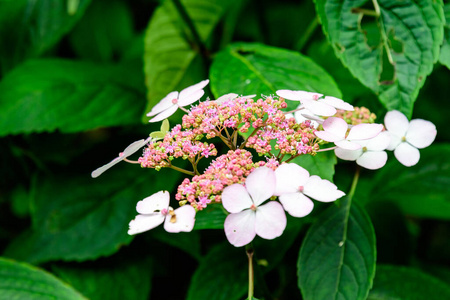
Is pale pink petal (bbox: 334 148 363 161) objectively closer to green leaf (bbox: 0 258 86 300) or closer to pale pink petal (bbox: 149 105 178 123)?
pale pink petal (bbox: 149 105 178 123)

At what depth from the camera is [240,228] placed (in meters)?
0.67

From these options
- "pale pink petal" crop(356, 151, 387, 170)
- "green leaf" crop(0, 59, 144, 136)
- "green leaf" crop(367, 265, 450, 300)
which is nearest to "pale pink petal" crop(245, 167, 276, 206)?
"pale pink petal" crop(356, 151, 387, 170)

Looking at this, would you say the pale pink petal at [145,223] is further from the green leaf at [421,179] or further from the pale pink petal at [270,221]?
the green leaf at [421,179]

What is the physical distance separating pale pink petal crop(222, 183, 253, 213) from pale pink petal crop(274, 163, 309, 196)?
0.05 metres

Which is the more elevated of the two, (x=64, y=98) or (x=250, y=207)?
(x=250, y=207)

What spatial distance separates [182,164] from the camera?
1.39 metres

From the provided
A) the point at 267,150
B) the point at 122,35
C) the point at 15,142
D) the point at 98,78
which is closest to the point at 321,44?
the point at 98,78

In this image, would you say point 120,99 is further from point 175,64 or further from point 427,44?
point 427,44

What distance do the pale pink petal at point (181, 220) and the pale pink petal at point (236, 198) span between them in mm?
53

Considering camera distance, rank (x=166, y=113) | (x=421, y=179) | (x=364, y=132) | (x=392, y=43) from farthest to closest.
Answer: (x=421, y=179)
(x=392, y=43)
(x=166, y=113)
(x=364, y=132)

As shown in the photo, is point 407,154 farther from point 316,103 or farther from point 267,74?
point 267,74

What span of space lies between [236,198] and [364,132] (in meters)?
0.26

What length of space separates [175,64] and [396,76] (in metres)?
0.70

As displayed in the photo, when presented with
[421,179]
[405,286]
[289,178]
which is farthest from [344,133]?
[421,179]
